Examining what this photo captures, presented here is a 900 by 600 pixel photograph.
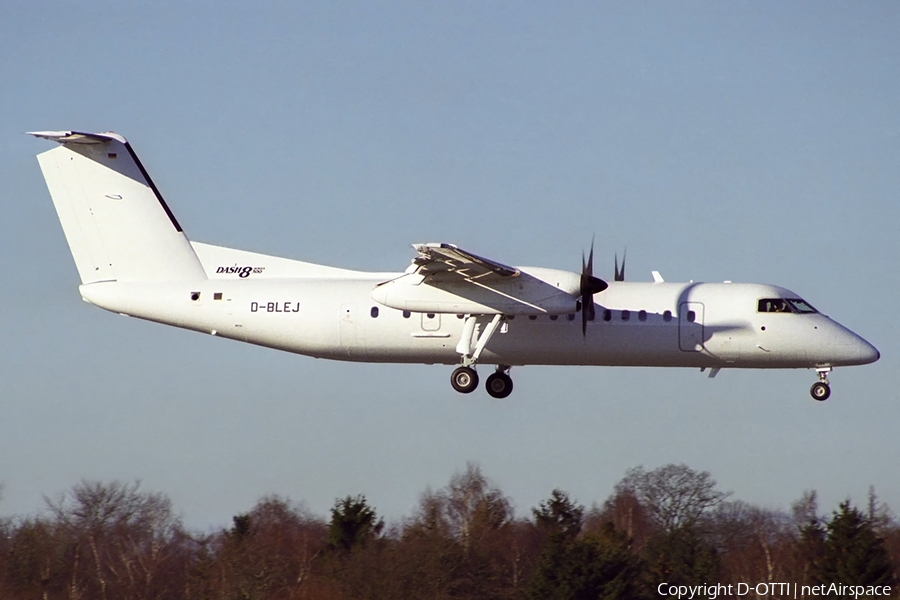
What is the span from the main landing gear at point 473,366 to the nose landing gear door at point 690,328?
3831mm

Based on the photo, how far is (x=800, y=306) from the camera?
26.3 m

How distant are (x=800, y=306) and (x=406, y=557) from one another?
487 inches

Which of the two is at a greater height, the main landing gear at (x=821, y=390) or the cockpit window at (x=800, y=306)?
the cockpit window at (x=800, y=306)

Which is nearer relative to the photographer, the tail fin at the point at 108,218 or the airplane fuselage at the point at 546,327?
the airplane fuselage at the point at 546,327

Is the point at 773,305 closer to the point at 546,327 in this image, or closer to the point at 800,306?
the point at 800,306

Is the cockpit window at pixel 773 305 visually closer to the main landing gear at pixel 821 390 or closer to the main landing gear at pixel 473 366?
the main landing gear at pixel 821 390

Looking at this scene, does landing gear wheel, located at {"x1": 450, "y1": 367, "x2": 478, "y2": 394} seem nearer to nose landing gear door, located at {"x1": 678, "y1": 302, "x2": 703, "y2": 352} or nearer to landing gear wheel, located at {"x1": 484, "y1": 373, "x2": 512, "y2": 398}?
landing gear wheel, located at {"x1": 484, "y1": 373, "x2": 512, "y2": 398}

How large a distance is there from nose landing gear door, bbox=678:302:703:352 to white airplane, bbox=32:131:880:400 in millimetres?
21

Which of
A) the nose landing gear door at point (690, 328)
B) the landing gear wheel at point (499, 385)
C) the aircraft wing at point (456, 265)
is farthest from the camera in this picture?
the landing gear wheel at point (499, 385)

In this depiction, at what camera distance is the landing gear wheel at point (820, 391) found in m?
26.4

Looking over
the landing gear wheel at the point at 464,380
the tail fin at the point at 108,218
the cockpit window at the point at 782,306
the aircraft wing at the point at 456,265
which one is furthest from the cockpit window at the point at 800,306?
the tail fin at the point at 108,218

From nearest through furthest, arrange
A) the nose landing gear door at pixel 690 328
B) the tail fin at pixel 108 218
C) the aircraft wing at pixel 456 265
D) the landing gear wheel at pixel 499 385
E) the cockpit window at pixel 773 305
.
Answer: the aircraft wing at pixel 456 265 → the nose landing gear door at pixel 690 328 → the cockpit window at pixel 773 305 → the landing gear wheel at pixel 499 385 → the tail fin at pixel 108 218

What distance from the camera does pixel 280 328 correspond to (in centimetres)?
2661

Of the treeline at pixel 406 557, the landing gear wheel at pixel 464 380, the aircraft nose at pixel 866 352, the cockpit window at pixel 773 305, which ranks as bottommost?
the treeline at pixel 406 557
